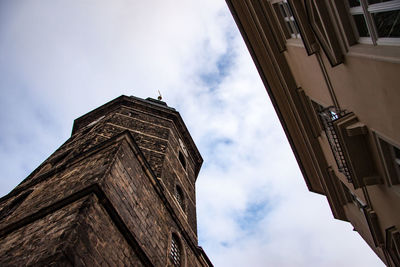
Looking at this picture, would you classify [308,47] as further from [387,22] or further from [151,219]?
[151,219]

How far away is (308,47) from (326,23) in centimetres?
107

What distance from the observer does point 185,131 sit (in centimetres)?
1425

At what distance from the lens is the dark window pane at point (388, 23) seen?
3061 millimetres

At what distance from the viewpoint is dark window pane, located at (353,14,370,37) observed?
3.82 m

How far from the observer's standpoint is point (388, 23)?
3.20 m

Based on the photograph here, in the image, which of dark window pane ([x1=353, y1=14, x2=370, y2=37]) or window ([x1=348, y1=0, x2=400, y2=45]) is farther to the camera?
dark window pane ([x1=353, y1=14, x2=370, y2=37])

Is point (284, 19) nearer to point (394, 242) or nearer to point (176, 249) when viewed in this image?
point (394, 242)

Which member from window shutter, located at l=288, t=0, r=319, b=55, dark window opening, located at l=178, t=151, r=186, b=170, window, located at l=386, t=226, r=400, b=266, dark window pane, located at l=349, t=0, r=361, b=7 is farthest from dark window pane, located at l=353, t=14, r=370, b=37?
dark window opening, located at l=178, t=151, r=186, b=170

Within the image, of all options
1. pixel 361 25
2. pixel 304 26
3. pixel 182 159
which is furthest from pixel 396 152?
pixel 182 159

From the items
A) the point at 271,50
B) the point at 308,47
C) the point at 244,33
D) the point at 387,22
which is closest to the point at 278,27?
the point at 271,50

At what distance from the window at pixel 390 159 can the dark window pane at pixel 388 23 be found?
58.9 inches

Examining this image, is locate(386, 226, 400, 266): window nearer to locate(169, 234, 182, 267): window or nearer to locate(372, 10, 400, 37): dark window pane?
locate(372, 10, 400, 37): dark window pane

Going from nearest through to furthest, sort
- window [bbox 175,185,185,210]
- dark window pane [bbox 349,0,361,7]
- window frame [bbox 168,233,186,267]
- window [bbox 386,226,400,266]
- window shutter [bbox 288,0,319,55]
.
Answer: dark window pane [bbox 349,0,361,7]
window [bbox 386,226,400,266]
window shutter [bbox 288,0,319,55]
window frame [bbox 168,233,186,267]
window [bbox 175,185,185,210]

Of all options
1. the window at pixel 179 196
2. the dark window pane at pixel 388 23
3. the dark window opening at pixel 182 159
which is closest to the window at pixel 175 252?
the window at pixel 179 196
